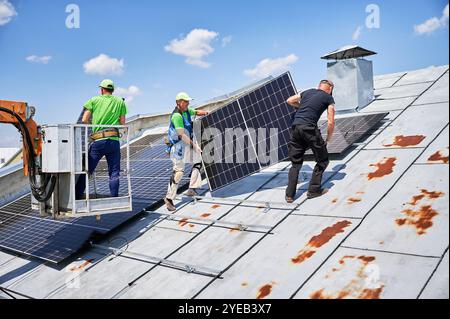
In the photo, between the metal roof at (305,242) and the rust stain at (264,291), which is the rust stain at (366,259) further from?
the rust stain at (264,291)

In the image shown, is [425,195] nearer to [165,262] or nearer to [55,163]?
[165,262]

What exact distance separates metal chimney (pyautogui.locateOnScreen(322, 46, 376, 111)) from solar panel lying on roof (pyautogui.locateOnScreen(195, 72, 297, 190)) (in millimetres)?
3865

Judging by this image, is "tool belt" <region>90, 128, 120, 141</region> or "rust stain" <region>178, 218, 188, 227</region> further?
"rust stain" <region>178, 218, 188, 227</region>

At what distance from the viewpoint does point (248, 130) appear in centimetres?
693

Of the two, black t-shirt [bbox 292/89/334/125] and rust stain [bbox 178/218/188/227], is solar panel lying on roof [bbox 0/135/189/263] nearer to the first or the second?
rust stain [bbox 178/218/188/227]

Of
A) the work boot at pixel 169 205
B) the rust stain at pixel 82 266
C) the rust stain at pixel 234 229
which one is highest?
the work boot at pixel 169 205

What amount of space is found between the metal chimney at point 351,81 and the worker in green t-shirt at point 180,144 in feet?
16.8

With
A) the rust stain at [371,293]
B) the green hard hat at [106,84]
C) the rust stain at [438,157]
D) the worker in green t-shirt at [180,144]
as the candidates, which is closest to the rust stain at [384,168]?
the rust stain at [438,157]

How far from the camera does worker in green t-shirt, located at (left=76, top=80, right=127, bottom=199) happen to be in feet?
19.0

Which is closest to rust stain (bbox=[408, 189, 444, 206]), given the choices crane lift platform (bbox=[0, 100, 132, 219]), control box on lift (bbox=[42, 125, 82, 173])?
crane lift platform (bbox=[0, 100, 132, 219])

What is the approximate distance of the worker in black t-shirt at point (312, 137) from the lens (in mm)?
5719

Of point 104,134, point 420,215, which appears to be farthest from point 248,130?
A: point 420,215

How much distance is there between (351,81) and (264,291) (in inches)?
309
